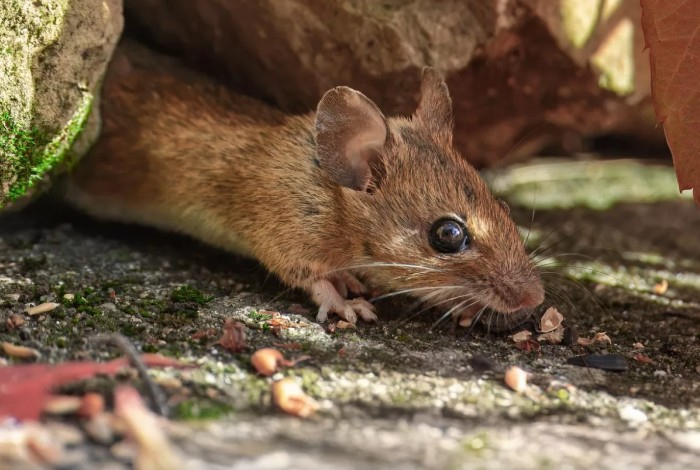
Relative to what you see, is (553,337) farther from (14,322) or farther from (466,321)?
(14,322)

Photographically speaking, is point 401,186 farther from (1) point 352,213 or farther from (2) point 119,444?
(2) point 119,444

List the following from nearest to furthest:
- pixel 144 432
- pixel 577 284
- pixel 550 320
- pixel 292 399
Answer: pixel 144 432, pixel 292 399, pixel 550 320, pixel 577 284

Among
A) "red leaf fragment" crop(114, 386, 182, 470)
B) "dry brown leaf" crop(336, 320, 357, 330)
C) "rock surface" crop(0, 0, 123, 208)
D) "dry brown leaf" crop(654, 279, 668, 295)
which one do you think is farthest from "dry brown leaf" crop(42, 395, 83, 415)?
"dry brown leaf" crop(654, 279, 668, 295)

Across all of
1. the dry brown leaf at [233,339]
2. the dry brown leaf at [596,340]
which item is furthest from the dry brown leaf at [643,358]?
the dry brown leaf at [233,339]

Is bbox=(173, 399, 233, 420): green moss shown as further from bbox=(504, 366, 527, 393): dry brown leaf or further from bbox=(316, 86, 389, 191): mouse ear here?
bbox=(316, 86, 389, 191): mouse ear

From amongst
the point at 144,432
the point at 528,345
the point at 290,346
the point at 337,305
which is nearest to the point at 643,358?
the point at 528,345

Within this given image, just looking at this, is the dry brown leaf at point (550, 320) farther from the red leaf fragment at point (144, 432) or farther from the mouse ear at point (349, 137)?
the red leaf fragment at point (144, 432)
